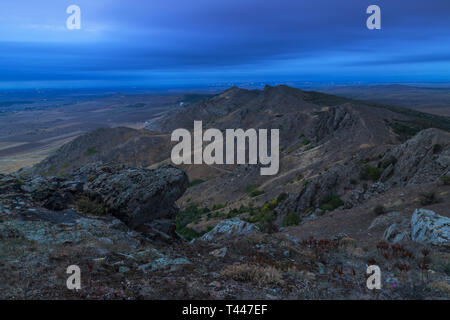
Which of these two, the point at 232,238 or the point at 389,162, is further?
the point at 389,162

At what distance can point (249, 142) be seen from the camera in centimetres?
5709

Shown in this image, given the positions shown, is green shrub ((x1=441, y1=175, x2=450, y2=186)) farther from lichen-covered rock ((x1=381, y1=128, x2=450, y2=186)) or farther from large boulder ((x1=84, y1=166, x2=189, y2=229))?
large boulder ((x1=84, y1=166, x2=189, y2=229))

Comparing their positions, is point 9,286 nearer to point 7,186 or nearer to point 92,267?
point 92,267

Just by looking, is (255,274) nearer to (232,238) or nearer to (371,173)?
(232,238)

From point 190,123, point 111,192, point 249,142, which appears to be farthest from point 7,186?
point 190,123

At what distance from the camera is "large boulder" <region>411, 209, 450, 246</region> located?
902cm

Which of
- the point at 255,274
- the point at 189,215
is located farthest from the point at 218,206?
the point at 255,274

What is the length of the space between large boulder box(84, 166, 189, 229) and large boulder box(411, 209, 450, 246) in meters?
8.72

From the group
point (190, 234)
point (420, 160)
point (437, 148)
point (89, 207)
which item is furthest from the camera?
point (190, 234)

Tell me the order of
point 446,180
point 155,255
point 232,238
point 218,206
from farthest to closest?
1. point 218,206
2. point 446,180
3. point 232,238
4. point 155,255

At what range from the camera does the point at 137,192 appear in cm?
1060

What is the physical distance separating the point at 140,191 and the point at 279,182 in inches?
911

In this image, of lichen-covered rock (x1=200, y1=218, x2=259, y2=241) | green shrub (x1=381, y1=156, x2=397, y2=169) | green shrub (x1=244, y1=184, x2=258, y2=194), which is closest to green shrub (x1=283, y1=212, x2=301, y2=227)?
lichen-covered rock (x1=200, y1=218, x2=259, y2=241)

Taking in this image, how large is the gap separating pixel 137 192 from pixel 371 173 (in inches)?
669
